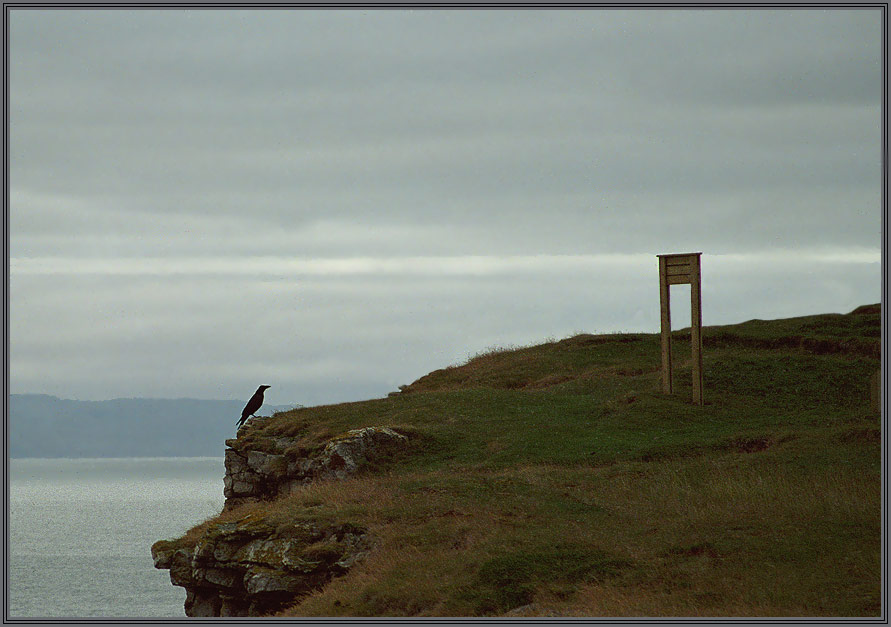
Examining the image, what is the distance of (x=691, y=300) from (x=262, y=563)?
1918cm

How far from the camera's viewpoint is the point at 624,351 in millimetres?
46531

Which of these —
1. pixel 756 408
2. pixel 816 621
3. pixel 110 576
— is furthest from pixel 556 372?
pixel 110 576

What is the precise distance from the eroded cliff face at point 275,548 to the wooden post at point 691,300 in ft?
36.4

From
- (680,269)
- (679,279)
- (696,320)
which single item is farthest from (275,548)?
(680,269)

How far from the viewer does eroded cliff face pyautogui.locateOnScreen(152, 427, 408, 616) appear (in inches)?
909

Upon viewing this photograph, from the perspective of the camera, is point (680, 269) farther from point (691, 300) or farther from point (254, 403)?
point (254, 403)

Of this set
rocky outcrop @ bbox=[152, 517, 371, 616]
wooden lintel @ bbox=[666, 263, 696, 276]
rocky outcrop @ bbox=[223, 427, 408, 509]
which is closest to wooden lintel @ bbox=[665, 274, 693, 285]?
wooden lintel @ bbox=[666, 263, 696, 276]

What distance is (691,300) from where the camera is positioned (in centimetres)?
3550

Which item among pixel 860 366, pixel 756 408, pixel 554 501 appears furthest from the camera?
pixel 860 366

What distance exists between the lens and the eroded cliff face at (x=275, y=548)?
23.1 metres

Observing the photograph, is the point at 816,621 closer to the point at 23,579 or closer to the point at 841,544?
the point at 841,544

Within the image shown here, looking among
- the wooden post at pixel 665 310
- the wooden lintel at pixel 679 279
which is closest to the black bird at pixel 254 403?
the wooden post at pixel 665 310

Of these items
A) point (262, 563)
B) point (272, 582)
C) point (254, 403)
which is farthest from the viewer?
point (254, 403)

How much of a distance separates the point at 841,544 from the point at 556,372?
24.0 metres
